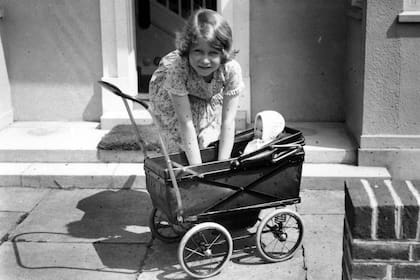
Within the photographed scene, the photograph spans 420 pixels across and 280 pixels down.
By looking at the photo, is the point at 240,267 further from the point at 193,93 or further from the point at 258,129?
the point at 193,93

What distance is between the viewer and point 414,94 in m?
5.86

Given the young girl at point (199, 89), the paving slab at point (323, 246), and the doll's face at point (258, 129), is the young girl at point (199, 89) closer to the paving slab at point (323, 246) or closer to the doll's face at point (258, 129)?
the doll's face at point (258, 129)

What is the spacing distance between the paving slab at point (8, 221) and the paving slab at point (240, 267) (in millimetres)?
1200

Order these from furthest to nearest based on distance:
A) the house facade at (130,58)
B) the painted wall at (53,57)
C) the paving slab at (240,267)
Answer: the painted wall at (53,57) < the house facade at (130,58) < the paving slab at (240,267)

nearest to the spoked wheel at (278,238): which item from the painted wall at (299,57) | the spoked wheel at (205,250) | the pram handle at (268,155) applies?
the spoked wheel at (205,250)

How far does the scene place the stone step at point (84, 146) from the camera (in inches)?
241

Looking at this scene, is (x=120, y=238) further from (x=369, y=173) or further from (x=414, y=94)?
(x=414, y=94)

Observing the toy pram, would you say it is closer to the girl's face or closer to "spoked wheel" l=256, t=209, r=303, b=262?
"spoked wheel" l=256, t=209, r=303, b=262

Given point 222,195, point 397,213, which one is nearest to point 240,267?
point 222,195

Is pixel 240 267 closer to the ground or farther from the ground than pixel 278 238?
closer to the ground

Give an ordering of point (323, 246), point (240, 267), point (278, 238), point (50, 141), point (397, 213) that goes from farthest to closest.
A: point (50, 141), point (323, 246), point (278, 238), point (240, 267), point (397, 213)

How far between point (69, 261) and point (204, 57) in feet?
5.59

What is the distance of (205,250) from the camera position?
13.8ft

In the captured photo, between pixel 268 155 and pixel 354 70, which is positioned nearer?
pixel 268 155
